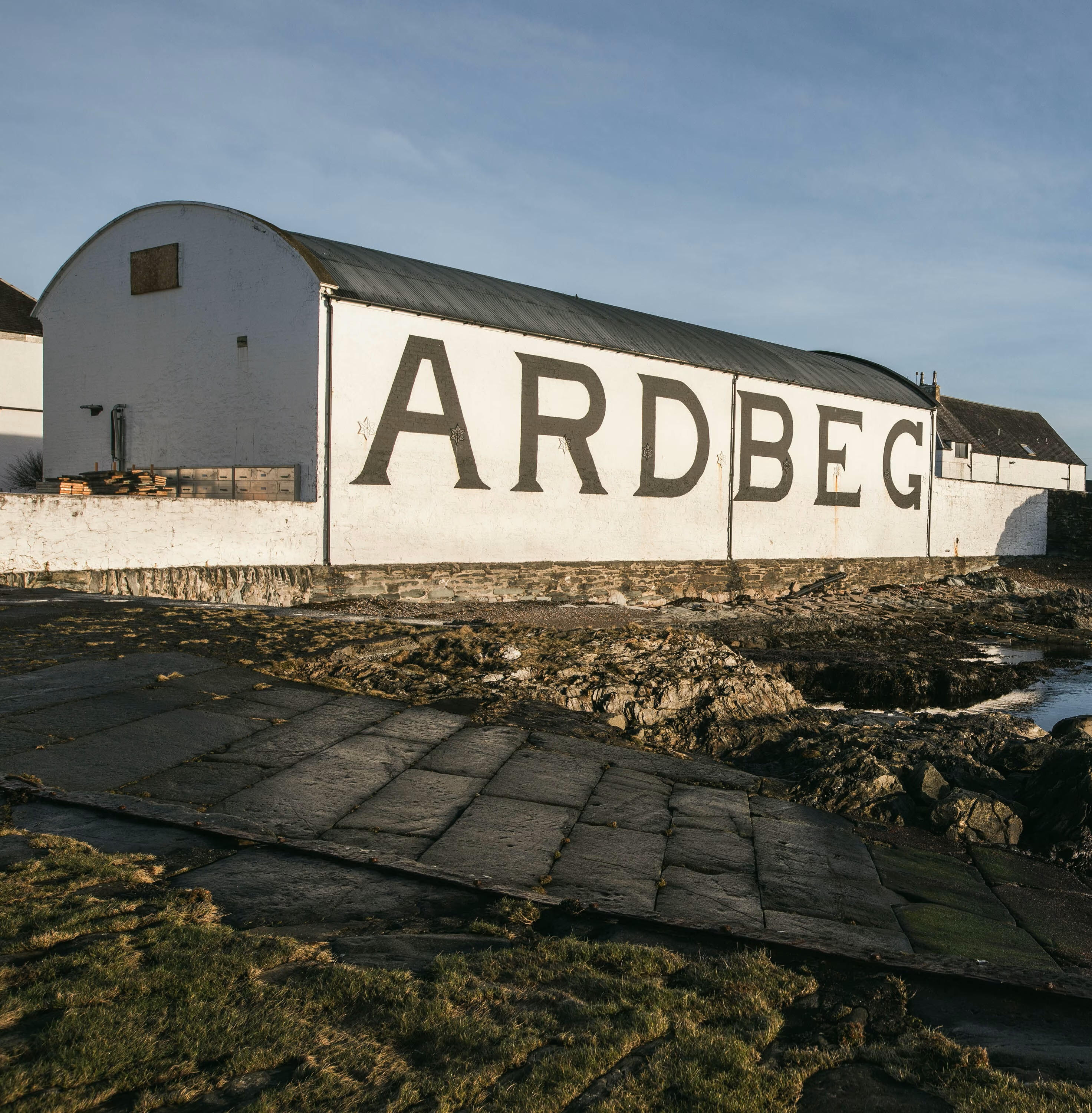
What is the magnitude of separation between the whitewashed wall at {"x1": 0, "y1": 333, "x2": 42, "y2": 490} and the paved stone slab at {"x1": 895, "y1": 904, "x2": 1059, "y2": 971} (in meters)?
29.6

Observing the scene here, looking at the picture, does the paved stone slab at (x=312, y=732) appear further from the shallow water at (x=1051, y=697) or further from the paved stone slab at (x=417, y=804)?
the shallow water at (x=1051, y=697)

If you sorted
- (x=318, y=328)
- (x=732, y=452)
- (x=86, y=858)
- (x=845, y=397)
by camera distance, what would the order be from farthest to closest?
(x=845, y=397), (x=732, y=452), (x=318, y=328), (x=86, y=858)

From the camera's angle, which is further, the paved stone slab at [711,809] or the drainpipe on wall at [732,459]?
the drainpipe on wall at [732,459]

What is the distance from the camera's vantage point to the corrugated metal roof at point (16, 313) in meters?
29.1

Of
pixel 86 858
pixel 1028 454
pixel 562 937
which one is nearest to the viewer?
pixel 562 937

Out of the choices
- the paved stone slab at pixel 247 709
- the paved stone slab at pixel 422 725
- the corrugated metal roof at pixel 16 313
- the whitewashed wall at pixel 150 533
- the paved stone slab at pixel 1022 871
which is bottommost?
the paved stone slab at pixel 1022 871

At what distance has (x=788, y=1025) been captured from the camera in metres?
2.86

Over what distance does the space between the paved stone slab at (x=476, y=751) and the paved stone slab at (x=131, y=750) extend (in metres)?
1.17

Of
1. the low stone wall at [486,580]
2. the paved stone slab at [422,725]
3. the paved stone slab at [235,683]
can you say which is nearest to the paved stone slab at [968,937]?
the paved stone slab at [422,725]

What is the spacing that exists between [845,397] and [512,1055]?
2471cm

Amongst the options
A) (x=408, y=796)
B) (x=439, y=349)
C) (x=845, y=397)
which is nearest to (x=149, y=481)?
(x=439, y=349)

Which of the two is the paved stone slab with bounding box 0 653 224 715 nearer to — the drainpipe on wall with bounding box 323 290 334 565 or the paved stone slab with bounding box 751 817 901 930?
the paved stone slab with bounding box 751 817 901 930

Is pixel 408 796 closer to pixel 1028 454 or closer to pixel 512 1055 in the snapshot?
pixel 512 1055

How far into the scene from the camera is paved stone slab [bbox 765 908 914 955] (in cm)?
349
